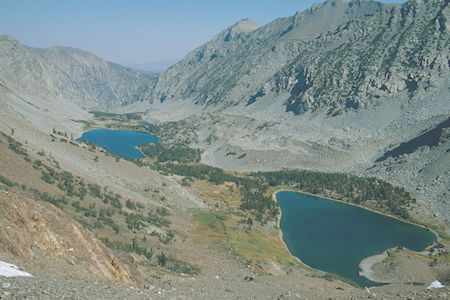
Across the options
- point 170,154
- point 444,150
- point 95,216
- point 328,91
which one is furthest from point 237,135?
point 95,216

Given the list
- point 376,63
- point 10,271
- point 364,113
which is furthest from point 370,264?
point 376,63

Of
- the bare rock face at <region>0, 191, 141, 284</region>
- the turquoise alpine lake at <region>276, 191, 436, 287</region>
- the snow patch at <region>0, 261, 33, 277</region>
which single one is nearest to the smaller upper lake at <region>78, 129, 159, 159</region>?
the turquoise alpine lake at <region>276, 191, 436, 287</region>

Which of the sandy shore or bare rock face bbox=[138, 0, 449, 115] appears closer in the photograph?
the sandy shore

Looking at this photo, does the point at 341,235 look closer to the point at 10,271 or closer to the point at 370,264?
the point at 370,264

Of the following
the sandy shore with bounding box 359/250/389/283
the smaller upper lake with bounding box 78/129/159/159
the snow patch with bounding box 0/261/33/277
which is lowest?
the snow patch with bounding box 0/261/33/277

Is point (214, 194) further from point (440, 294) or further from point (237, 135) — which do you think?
point (237, 135)

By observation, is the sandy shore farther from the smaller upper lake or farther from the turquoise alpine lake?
the smaller upper lake
